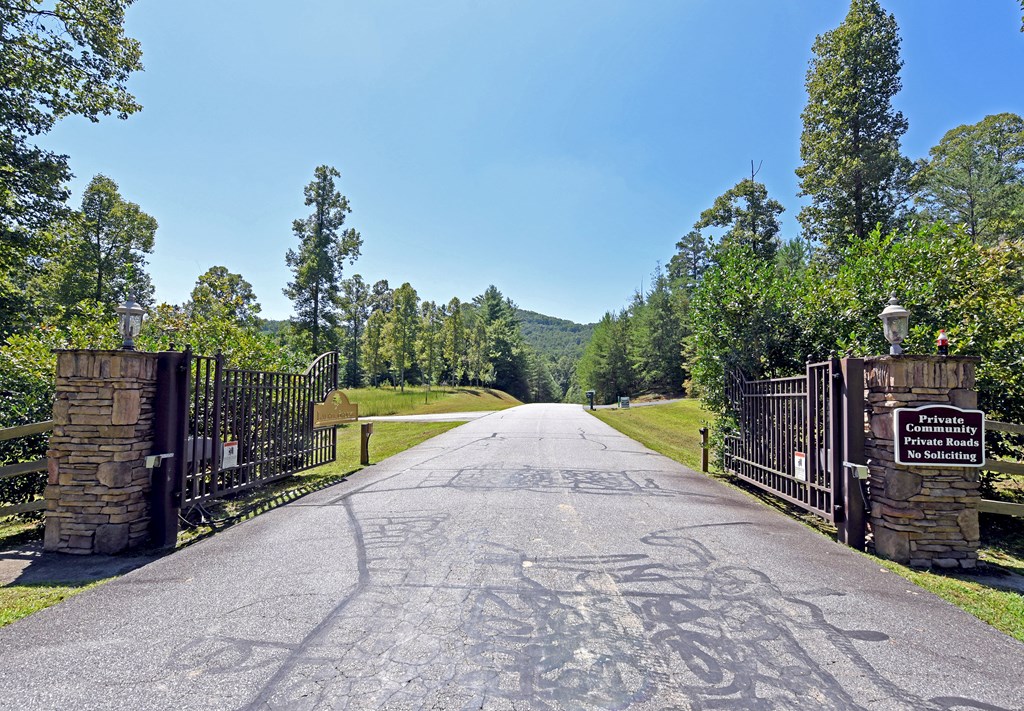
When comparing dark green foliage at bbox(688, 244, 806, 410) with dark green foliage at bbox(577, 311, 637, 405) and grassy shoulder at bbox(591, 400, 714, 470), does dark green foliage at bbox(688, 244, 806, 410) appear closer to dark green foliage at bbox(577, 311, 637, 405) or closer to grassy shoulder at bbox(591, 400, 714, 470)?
grassy shoulder at bbox(591, 400, 714, 470)

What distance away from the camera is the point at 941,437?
4.39 metres

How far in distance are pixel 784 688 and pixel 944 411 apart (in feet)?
11.6

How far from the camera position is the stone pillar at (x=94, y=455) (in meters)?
4.59

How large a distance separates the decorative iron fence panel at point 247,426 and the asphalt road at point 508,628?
3.71 ft

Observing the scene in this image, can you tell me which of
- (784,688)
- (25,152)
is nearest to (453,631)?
(784,688)

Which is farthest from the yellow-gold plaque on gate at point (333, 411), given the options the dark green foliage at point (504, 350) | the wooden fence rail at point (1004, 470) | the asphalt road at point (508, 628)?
the dark green foliage at point (504, 350)

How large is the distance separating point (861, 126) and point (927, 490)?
2316cm

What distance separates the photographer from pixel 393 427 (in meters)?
19.6

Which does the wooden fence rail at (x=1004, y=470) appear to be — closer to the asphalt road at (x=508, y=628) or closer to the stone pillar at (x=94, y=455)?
the asphalt road at (x=508, y=628)

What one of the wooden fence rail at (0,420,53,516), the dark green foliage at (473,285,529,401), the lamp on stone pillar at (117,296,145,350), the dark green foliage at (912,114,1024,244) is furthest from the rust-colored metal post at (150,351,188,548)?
the dark green foliage at (473,285,529,401)

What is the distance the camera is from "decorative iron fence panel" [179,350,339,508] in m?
5.75

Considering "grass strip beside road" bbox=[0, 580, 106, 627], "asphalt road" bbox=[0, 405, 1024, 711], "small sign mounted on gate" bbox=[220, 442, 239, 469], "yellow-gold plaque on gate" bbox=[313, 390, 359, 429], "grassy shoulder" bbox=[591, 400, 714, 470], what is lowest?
"grassy shoulder" bbox=[591, 400, 714, 470]

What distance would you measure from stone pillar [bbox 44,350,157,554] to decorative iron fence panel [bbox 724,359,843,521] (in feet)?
23.9

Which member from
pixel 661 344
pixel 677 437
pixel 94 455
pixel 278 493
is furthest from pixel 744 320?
pixel 661 344
